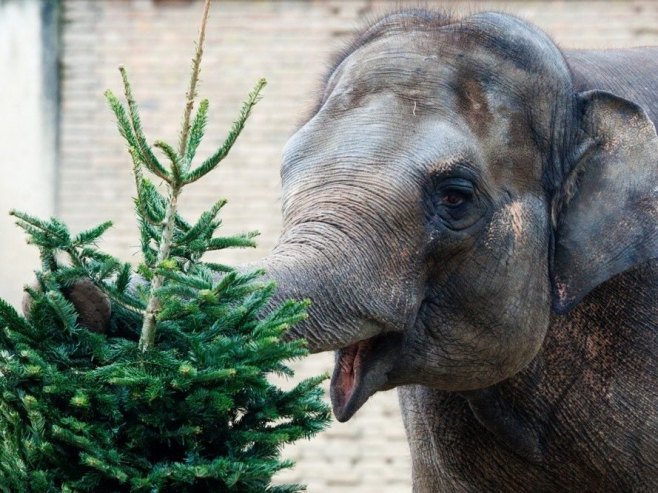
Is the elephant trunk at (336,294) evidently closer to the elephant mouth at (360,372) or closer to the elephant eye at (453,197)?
the elephant mouth at (360,372)

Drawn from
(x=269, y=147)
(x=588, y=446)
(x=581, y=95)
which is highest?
(x=269, y=147)

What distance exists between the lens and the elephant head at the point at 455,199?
333 cm

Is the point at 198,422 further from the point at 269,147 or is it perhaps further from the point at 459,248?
the point at 269,147

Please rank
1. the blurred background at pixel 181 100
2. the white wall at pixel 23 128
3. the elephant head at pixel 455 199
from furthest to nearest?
the white wall at pixel 23 128
the blurred background at pixel 181 100
the elephant head at pixel 455 199

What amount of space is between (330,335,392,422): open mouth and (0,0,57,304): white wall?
305 inches

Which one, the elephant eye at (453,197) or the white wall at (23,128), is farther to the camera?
the white wall at (23,128)

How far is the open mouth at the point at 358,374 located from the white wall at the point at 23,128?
25.4 ft

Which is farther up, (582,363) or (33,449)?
(582,363)

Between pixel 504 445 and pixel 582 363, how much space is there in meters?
0.31

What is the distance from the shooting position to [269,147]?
34.9ft

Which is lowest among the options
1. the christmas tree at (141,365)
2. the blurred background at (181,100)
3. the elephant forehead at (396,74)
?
the christmas tree at (141,365)

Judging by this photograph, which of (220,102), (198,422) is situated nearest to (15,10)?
(220,102)

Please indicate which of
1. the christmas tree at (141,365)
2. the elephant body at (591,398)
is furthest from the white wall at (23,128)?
the christmas tree at (141,365)

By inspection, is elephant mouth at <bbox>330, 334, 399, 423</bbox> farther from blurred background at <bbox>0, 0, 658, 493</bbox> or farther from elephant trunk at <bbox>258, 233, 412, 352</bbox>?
blurred background at <bbox>0, 0, 658, 493</bbox>
